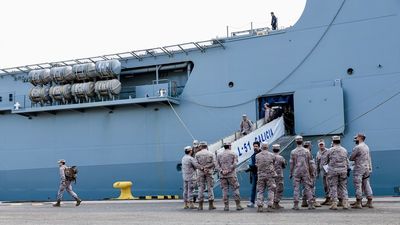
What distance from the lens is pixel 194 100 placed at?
20.7 metres

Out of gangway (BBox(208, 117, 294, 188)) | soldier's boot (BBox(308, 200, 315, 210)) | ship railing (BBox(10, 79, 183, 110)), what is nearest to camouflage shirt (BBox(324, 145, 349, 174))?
soldier's boot (BBox(308, 200, 315, 210))

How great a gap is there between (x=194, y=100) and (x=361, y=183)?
10244mm

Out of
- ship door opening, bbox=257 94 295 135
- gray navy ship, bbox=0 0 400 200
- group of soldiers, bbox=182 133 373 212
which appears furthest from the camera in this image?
ship door opening, bbox=257 94 295 135

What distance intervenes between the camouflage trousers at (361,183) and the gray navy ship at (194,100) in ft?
19.4

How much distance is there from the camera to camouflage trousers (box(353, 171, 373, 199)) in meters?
11.1

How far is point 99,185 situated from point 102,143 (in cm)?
172

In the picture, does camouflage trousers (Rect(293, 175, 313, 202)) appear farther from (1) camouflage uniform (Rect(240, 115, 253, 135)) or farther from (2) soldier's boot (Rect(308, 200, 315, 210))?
(1) camouflage uniform (Rect(240, 115, 253, 135))

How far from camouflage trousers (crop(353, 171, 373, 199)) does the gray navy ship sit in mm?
5920

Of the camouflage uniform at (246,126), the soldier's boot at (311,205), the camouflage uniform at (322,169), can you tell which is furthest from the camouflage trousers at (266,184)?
the camouflage uniform at (246,126)

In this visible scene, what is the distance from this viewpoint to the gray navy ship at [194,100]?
17.6m

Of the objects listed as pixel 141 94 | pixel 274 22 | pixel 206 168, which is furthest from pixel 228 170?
pixel 141 94

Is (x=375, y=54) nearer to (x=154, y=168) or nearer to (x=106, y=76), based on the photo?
(x=154, y=168)

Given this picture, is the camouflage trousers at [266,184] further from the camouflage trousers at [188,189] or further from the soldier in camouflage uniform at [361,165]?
the camouflage trousers at [188,189]

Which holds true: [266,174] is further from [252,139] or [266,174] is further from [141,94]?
[141,94]
